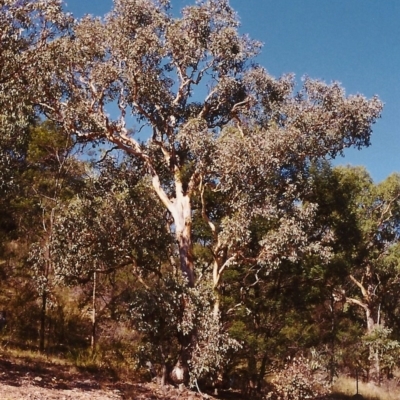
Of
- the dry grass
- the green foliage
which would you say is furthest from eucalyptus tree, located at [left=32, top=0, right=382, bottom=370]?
the dry grass

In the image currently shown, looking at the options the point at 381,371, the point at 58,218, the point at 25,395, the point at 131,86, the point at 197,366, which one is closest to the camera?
the point at 25,395

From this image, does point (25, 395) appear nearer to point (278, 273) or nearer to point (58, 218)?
point (58, 218)

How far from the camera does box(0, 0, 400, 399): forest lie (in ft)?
35.5

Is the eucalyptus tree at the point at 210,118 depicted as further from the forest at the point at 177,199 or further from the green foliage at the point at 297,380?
the green foliage at the point at 297,380

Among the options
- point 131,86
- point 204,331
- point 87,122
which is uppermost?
point 131,86

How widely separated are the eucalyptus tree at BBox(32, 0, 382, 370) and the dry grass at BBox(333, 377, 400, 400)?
320 inches

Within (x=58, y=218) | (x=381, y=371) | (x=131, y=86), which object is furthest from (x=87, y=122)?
(x=381, y=371)

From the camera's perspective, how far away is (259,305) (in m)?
13.2

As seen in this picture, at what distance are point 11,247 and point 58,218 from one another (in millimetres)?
5451

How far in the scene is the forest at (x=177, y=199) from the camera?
10.8 meters

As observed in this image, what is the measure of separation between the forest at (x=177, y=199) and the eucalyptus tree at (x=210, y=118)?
0.04 meters

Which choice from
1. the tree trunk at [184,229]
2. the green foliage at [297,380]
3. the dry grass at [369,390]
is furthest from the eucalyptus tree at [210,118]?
the dry grass at [369,390]

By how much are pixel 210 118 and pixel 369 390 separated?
1222 cm

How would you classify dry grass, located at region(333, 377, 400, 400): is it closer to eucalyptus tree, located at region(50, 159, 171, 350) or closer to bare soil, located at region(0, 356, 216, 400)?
bare soil, located at region(0, 356, 216, 400)
